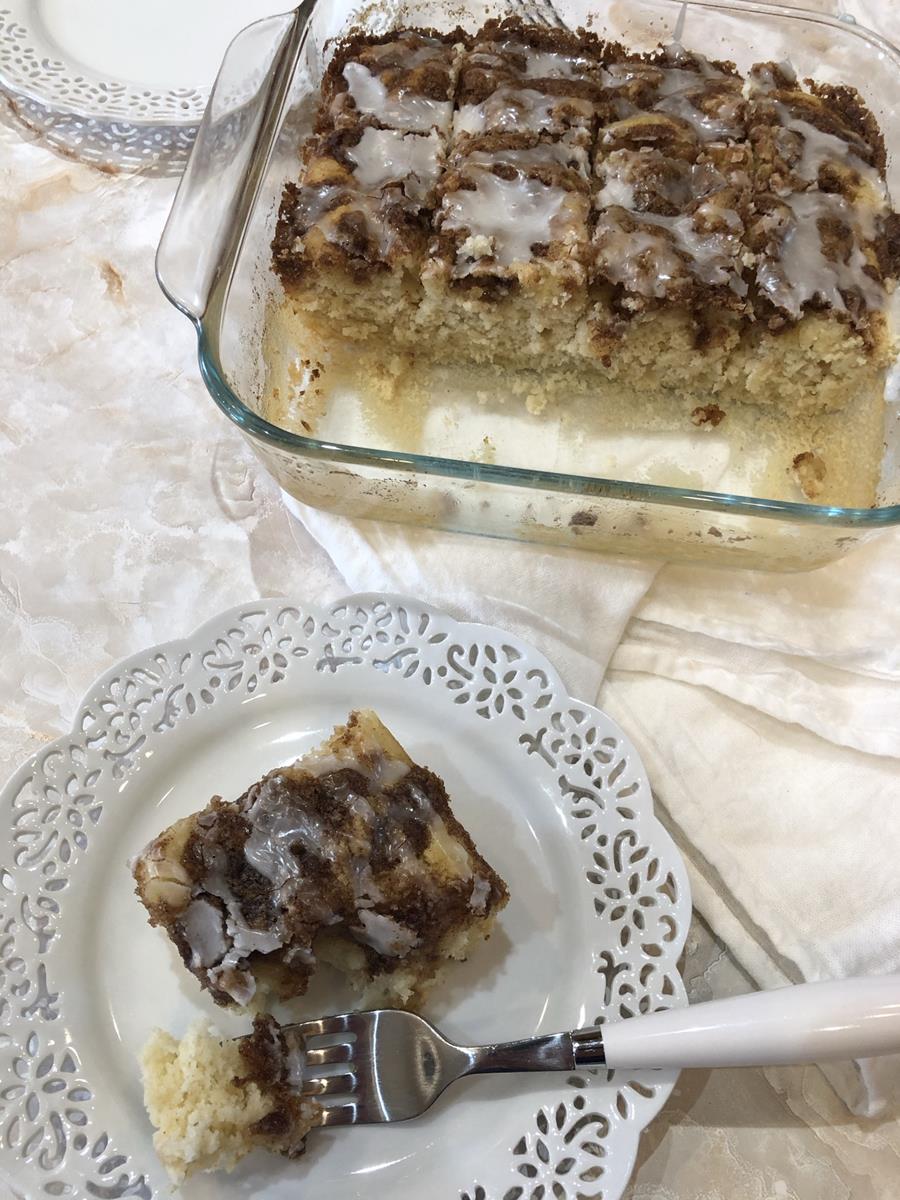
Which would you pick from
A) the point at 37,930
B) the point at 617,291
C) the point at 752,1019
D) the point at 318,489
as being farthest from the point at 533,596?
the point at 37,930

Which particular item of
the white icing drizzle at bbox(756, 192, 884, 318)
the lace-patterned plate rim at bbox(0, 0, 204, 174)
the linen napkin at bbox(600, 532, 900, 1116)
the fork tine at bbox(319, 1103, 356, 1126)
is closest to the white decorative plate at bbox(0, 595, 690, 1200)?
the fork tine at bbox(319, 1103, 356, 1126)

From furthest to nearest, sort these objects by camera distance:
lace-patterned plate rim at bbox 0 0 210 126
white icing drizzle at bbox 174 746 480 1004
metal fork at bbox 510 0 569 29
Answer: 1. lace-patterned plate rim at bbox 0 0 210 126
2. metal fork at bbox 510 0 569 29
3. white icing drizzle at bbox 174 746 480 1004

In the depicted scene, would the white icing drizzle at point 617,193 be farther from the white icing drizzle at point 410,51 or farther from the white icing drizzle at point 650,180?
the white icing drizzle at point 410,51

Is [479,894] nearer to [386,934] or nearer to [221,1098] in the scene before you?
[386,934]

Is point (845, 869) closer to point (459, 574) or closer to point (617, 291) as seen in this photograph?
point (459, 574)

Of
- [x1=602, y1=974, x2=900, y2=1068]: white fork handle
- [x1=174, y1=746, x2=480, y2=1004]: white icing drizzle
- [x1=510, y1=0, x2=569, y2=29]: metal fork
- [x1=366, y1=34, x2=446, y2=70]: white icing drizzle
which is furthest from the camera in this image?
[x1=510, y1=0, x2=569, y2=29]: metal fork

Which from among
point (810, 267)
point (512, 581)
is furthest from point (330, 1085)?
point (810, 267)

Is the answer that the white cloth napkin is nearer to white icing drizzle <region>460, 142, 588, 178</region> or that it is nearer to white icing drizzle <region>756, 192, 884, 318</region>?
white icing drizzle <region>756, 192, 884, 318</region>
